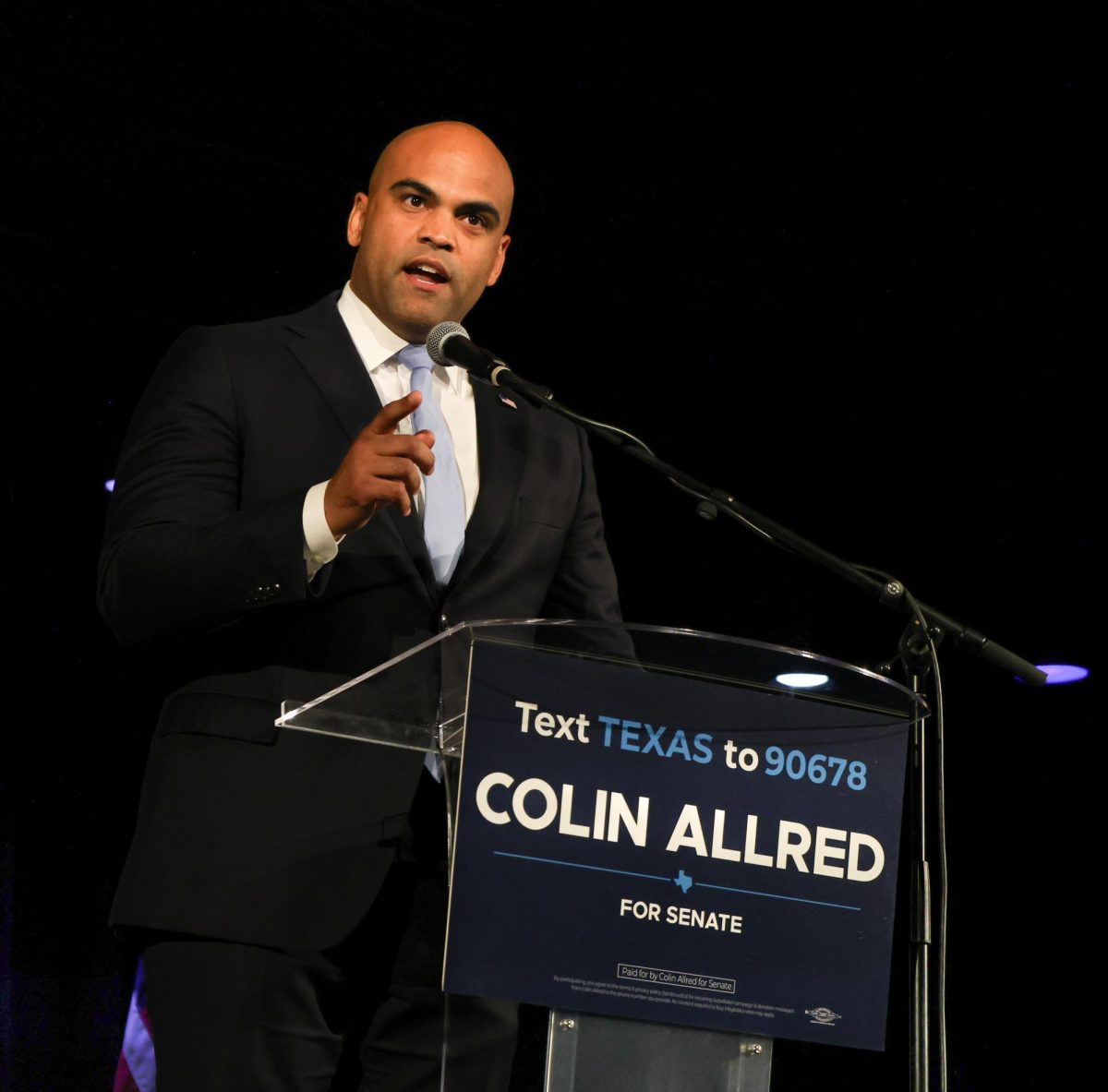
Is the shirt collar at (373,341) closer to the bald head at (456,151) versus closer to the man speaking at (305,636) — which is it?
the man speaking at (305,636)

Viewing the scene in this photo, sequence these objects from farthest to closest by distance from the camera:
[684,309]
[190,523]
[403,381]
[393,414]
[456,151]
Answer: [684,309] < [456,151] < [403,381] < [190,523] < [393,414]

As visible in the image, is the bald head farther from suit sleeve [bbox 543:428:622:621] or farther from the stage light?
the stage light

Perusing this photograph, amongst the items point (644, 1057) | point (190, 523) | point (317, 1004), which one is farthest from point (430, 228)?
point (644, 1057)

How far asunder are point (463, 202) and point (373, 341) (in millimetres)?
323

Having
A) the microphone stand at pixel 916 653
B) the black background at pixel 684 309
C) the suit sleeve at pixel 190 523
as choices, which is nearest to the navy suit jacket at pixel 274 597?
the suit sleeve at pixel 190 523

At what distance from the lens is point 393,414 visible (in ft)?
5.10

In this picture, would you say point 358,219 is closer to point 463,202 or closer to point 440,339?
point 463,202

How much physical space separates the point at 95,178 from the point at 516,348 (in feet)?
3.49

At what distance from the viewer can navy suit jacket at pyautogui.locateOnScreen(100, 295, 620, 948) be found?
1.59m

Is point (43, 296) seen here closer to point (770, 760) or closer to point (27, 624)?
point (27, 624)

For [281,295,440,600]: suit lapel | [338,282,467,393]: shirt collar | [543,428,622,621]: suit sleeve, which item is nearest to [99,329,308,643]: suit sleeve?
[281,295,440,600]: suit lapel

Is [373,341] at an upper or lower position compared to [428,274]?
lower

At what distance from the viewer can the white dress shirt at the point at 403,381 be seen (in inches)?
82.0

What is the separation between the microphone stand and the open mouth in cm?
53
